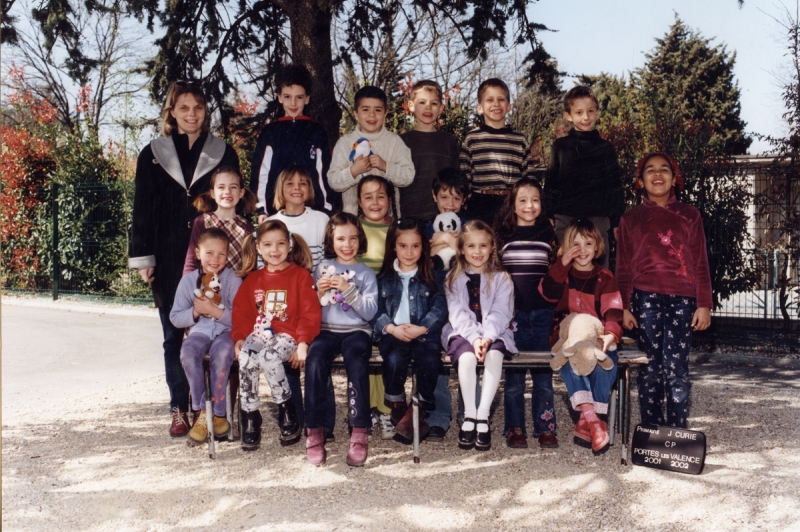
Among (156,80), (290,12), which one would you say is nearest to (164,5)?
(156,80)

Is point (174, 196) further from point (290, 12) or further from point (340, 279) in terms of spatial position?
point (290, 12)

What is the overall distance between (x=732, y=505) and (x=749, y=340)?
5.57 m

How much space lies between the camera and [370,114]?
5312mm

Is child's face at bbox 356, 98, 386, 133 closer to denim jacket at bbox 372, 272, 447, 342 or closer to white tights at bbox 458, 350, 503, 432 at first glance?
denim jacket at bbox 372, 272, 447, 342

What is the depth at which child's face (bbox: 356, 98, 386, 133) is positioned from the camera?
5.31 metres

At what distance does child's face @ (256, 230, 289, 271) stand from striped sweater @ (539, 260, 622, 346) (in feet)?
5.32

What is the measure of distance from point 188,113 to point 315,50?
74.4 inches

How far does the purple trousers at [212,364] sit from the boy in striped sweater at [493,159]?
1927 millimetres

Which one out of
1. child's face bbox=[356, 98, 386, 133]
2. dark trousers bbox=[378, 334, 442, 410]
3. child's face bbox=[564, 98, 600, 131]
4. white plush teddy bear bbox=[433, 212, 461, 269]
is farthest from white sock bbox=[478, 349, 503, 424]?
child's face bbox=[356, 98, 386, 133]

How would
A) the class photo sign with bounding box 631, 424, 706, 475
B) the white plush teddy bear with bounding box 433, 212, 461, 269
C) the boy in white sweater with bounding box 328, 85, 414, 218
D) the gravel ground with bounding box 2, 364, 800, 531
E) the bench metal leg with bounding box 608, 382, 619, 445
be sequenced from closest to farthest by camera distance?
the gravel ground with bounding box 2, 364, 800, 531 → the class photo sign with bounding box 631, 424, 706, 475 → the bench metal leg with bounding box 608, 382, 619, 445 → the white plush teddy bear with bounding box 433, 212, 461, 269 → the boy in white sweater with bounding box 328, 85, 414, 218

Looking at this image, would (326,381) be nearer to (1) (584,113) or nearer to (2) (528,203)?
(2) (528,203)

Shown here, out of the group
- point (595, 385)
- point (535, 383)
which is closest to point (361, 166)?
point (535, 383)

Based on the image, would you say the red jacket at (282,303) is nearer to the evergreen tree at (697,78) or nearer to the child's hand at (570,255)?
the child's hand at (570,255)

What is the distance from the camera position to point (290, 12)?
6605 mm
